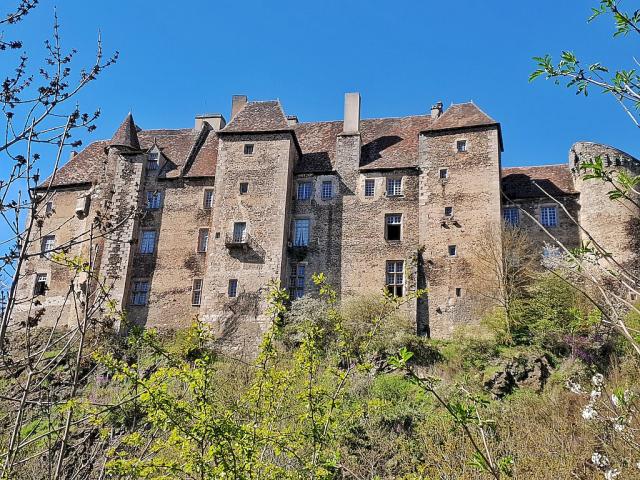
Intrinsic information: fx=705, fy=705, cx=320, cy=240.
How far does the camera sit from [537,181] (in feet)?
111

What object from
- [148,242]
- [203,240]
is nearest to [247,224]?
[203,240]

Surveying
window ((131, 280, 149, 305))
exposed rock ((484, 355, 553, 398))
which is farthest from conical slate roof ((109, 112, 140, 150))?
exposed rock ((484, 355, 553, 398))

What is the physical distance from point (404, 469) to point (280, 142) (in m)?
19.0

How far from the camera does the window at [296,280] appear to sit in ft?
112

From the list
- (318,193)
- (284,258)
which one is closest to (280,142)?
(318,193)

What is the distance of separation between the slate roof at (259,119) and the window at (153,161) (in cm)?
424

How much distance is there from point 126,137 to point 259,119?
7403 mm

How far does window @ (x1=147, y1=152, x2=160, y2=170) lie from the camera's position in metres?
37.8

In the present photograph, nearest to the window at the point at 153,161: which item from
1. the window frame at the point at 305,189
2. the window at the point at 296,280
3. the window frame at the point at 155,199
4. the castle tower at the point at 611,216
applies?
the window frame at the point at 155,199

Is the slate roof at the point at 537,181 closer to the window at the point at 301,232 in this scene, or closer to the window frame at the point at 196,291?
the window at the point at 301,232

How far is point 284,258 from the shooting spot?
34031mm

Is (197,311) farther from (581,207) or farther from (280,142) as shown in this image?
(581,207)

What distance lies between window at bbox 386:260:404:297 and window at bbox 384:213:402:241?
136 centimetres

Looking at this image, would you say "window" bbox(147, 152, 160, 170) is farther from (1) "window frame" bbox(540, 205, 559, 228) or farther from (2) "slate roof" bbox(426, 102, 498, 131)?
(1) "window frame" bbox(540, 205, 559, 228)
